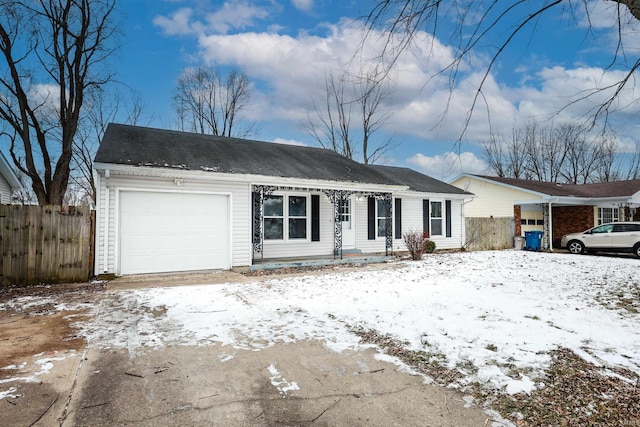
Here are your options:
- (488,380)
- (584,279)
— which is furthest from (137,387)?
(584,279)

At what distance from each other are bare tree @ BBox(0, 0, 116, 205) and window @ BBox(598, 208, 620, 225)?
2644 centimetres

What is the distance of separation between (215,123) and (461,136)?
24600 mm

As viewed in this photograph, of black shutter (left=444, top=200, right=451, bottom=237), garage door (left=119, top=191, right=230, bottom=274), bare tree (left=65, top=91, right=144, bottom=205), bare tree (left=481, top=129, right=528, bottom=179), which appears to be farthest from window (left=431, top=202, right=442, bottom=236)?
bare tree (left=65, top=91, right=144, bottom=205)

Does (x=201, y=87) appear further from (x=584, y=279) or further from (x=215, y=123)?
(x=584, y=279)

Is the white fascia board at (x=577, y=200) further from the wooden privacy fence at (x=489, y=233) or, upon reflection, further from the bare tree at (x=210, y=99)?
the bare tree at (x=210, y=99)

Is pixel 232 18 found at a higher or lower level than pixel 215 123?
lower

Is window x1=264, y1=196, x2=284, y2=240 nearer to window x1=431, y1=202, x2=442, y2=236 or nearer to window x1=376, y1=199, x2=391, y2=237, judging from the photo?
window x1=376, y1=199, x2=391, y2=237

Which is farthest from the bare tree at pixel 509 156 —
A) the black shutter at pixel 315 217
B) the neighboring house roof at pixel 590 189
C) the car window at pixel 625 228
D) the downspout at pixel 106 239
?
the downspout at pixel 106 239

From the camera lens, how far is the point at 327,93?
24812 millimetres

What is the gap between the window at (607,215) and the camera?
20763 mm

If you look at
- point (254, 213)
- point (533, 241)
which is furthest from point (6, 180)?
point (533, 241)

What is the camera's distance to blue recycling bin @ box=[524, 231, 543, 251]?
708 inches

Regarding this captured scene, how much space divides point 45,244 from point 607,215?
26174mm

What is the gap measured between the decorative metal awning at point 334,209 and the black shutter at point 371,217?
0.73 metres
